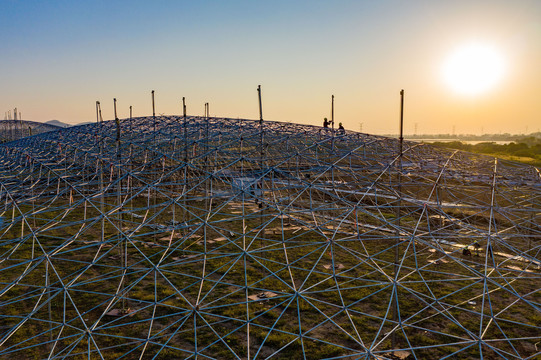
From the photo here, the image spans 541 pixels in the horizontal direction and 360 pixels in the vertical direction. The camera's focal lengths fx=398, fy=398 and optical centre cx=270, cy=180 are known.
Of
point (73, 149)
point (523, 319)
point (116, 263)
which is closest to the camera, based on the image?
point (523, 319)

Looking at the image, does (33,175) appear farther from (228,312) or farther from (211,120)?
(211,120)

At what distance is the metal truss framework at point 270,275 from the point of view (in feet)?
47.5

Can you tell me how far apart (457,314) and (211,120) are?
36.7 metres

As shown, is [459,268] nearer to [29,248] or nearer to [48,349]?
[48,349]

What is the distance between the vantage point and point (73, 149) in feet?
121

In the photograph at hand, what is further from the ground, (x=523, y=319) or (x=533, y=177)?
(x=533, y=177)

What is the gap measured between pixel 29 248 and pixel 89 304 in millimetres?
10912

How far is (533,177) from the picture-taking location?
95.0 feet

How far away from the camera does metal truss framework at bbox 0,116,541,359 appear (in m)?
14.5

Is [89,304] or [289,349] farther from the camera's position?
[89,304]

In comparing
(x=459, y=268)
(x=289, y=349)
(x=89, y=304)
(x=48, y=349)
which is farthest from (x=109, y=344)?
(x=459, y=268)

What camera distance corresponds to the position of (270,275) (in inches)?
611

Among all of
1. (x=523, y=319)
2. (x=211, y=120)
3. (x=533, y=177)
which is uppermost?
(x=211, y=120)

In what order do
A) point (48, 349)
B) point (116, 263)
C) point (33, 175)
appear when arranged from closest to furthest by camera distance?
point (48, 349) < point (116, 263) < point (33, 175)
